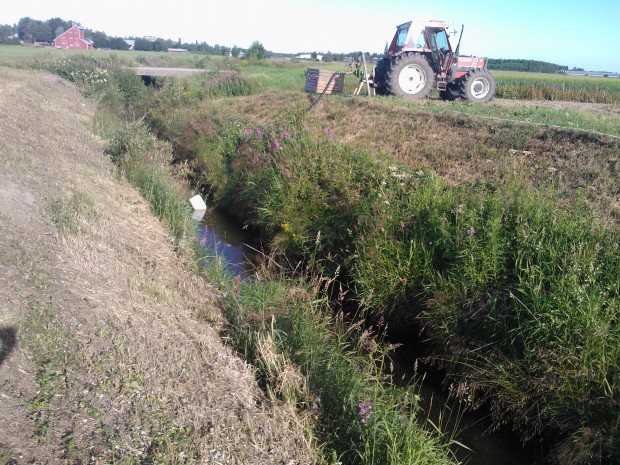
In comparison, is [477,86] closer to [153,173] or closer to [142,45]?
[153,173]

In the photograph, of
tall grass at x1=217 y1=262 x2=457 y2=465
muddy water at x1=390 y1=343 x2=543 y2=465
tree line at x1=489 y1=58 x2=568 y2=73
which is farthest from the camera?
tree line at x1=489 y1=58 x2=568 y2=73

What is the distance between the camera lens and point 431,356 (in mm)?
6105

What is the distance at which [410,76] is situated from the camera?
17812 millimetres

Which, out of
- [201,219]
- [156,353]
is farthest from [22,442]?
[201,219]

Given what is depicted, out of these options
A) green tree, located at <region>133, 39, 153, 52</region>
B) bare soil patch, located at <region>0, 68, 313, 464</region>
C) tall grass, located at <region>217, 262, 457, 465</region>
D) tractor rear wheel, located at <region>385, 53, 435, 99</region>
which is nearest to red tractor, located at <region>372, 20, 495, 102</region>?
tractor rear wheel, located at <region>385, 53, 435, 99</region>

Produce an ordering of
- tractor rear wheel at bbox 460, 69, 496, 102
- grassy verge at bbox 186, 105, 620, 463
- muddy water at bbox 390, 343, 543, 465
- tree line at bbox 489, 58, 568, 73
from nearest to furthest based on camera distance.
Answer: grassy verge at bbox 186, 105, 620, 463 < muddy water at bbox 390, 343, 543, 465 < tractor rear wheel at bbox 460, 69, 496, 102 < tree line at bbox 489, 58, 568, 73

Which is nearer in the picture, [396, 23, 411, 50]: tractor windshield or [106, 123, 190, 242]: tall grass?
[106, 123, 190, 242]: tall grass

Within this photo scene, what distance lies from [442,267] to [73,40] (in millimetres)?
74198

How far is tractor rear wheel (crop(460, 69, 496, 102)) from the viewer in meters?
17.5

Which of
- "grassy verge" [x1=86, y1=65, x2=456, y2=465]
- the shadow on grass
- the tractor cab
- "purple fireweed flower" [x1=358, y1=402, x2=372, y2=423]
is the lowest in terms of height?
"grassy verge" [x1=86, y1=65, x2=456, y2=465]

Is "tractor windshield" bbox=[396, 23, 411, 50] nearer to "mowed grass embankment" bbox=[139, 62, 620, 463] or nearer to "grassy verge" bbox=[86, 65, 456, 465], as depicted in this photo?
"mowed grass embankment" bbox=[139, 62, 620, 463]

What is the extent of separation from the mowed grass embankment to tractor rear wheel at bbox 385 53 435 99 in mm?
5219

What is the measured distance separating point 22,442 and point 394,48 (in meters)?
17.8

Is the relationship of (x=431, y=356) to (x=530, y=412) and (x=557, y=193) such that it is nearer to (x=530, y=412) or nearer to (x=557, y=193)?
(x=530, y=412)
